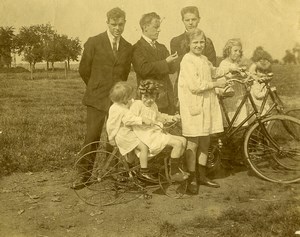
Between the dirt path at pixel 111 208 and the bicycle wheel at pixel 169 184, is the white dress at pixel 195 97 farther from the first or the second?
the dirt path at pixel 111 208

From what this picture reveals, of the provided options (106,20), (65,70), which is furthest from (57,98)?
(106,20)

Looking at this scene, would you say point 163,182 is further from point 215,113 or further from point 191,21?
point 191,21

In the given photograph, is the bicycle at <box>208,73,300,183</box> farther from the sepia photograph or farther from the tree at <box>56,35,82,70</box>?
the tree at <box>56,35,82,70</box>

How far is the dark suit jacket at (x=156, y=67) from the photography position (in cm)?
385

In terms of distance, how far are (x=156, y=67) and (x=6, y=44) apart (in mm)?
2105

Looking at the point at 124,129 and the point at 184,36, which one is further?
the point at 184,36

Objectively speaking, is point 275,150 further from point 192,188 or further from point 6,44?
point 6,44

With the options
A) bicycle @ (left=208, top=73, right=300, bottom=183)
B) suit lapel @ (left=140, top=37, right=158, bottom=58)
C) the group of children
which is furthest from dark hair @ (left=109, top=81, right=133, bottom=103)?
bicycle @ (left=208, top=73, right=300, bottom=183)

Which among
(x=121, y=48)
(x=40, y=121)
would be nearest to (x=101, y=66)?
(x=121, y=48)

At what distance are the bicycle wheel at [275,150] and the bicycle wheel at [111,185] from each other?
3.67 feet

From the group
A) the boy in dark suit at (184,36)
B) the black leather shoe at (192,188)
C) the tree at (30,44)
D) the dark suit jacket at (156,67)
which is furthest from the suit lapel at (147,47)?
the tree at (30,44)

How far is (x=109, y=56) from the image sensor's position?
387 cm

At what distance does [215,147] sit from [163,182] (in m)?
0.67

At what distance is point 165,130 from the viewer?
3775mm
